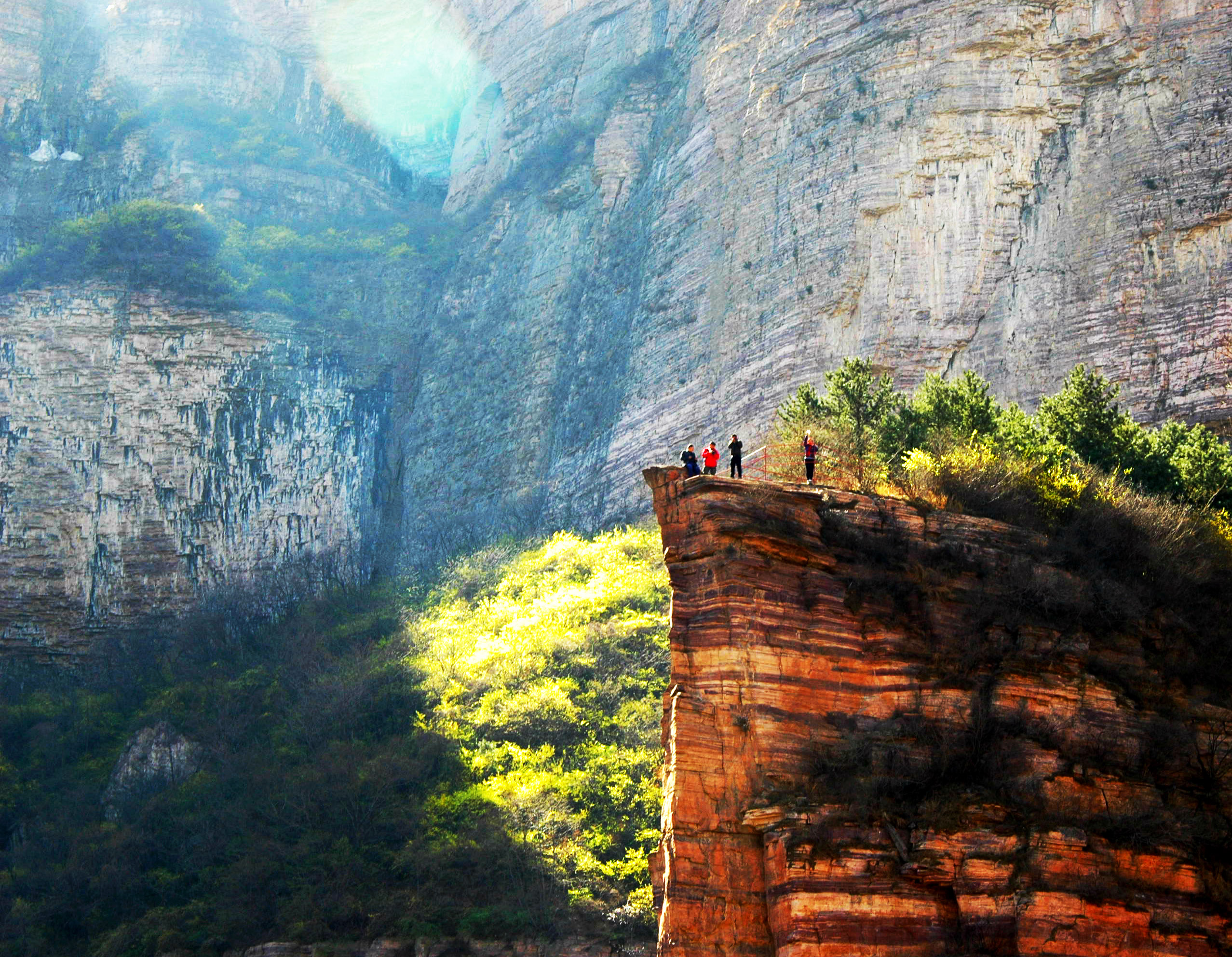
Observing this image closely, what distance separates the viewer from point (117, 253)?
55.9m

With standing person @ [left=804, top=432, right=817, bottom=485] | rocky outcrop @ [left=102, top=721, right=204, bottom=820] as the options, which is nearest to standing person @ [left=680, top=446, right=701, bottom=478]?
standing person @ [left=804, top=432, right=817, bottom=485]

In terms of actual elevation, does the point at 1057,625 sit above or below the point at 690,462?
below

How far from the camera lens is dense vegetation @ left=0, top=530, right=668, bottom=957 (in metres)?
33.0

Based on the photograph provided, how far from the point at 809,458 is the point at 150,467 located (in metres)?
34.1

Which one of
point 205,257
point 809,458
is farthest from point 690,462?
point 205,257

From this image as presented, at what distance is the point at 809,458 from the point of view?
22.2 metres

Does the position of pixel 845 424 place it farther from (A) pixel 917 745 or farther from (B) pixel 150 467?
(B) pixel 150 467

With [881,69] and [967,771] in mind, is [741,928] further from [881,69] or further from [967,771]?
[881,69]

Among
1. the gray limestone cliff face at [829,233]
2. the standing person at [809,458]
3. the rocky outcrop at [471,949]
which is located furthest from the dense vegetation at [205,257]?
the standing person at [809,458]

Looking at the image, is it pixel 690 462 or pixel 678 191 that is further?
pixel 678 191

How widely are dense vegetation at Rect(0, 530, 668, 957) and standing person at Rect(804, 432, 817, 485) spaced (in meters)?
11.8

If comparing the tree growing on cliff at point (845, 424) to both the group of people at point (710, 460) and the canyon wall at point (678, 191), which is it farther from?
the canyon wall at point (678, 191)

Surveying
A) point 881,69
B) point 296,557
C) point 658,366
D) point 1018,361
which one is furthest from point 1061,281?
point 296,557

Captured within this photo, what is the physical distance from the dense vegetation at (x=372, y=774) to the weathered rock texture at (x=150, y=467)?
8.76ft
